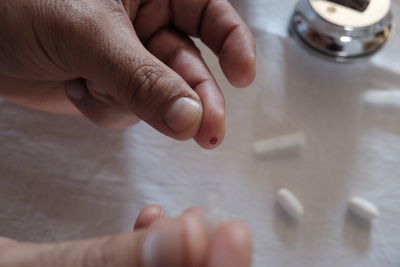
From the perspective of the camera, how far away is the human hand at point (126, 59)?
297mm

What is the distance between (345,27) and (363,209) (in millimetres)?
194

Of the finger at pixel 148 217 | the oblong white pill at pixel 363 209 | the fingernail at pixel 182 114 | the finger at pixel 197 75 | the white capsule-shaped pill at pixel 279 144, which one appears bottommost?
the oblong white pill at pixel 363 209

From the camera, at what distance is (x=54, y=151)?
16.1 inches

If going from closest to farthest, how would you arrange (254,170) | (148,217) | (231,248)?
(231,248)
(148,217)
(254,170)

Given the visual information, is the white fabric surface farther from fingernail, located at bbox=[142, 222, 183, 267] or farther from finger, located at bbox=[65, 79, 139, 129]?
fingernail, located at bbox=[142, 222, 183, 267]

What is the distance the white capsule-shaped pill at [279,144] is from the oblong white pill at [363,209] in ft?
0.23

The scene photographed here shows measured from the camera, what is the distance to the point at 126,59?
0.98ft

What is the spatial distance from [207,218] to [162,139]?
0.22m

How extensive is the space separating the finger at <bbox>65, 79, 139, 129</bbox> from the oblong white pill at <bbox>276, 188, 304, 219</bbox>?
0.15 m

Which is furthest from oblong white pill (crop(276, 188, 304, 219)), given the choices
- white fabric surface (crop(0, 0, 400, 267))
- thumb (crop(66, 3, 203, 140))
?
thumb (crop(66, 3, 203, 140))

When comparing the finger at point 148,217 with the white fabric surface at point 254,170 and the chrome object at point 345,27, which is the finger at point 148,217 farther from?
the chrome object at point 345,27

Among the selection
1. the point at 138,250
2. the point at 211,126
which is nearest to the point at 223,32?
the point at 211,126

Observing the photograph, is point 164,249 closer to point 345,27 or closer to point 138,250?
point 138,250

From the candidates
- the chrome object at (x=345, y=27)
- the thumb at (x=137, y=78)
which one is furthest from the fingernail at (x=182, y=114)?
the chrome object at (x=345, y=27)
